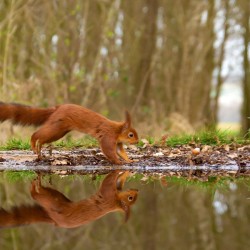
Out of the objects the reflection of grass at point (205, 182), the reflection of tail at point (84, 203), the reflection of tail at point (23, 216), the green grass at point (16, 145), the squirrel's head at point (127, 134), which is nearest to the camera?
the reflection of tail at point (23, 216)

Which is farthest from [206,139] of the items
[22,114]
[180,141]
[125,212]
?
[125,212]

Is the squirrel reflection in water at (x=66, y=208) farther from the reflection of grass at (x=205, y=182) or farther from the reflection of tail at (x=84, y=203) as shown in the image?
Result: the reflection of grass at (x=205, y=182)

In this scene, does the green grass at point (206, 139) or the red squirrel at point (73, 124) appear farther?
the green grass at point (206, 139)

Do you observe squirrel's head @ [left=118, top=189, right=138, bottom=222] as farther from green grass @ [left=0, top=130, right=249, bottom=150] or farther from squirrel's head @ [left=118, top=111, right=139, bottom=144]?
green grass @ [left=0, top=130, right=249, bottom=150]

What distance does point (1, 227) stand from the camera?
5.22m

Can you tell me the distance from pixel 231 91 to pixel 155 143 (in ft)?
70.1

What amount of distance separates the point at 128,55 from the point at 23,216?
13.8 metres

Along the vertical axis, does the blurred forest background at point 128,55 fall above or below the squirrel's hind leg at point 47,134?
above

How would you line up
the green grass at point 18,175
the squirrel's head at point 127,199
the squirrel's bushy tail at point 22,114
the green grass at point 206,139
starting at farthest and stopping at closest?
the green grass at point 206,139 → the squirrel's bushy tail at point 22,114 → the green grass at point 18,175 → the squirrel's head at point 127,199

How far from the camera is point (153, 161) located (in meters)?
9.36

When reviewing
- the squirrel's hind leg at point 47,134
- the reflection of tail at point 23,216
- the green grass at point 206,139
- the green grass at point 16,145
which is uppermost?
the green grass at point 206,139

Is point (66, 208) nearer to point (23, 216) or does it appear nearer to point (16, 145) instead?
point (23, 216)

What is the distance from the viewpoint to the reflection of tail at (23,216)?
17.7 feet

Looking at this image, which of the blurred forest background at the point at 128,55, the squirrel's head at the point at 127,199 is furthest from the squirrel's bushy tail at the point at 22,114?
the blurred forest background at the point at 128,55
